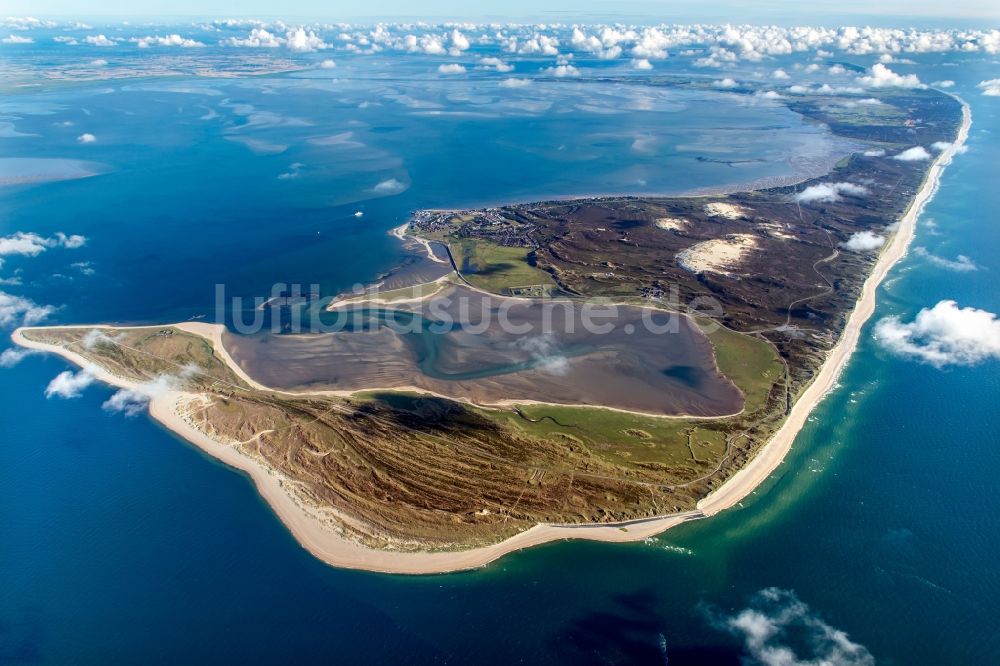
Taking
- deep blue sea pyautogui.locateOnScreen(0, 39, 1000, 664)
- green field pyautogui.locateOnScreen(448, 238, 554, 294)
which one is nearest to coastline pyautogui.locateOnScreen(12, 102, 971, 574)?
deep blue sea pyautogui.locateOnScreen(0, 39, 1000, 664)

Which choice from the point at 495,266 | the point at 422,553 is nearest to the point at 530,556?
the point at 422,553

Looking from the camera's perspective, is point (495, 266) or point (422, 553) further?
point (495, 266)

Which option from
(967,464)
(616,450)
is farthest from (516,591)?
(967,464)

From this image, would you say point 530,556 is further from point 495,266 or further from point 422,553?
point 495,266

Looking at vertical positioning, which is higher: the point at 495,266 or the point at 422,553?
the point at 495,266

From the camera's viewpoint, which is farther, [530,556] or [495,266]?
[495,266]

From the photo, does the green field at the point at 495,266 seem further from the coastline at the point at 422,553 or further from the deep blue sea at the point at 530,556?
the coastline at the point at 422,553

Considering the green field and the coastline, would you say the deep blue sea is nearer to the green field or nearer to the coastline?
the coastline

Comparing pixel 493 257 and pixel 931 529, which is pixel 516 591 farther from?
pixel 493 257
